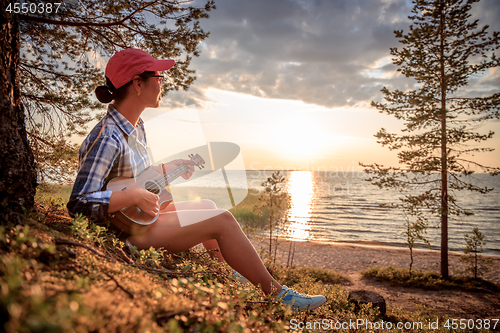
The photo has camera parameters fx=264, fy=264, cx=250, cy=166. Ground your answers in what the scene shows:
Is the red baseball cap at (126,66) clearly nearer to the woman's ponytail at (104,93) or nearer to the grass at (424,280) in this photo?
the woman's ponytail at (104,93)

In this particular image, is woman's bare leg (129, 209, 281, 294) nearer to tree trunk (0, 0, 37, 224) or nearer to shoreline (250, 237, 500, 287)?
tree trunk (0, 0, 37, 224)

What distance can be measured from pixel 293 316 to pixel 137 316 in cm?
149

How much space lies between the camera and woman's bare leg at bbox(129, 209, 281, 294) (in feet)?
6.66

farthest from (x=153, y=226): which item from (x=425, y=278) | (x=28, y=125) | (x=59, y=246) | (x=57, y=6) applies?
(x=425, y=278)

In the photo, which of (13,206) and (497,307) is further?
(497,307)

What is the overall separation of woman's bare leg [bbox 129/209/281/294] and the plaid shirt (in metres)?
0.42

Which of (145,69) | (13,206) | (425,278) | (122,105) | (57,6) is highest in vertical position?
(57,6)

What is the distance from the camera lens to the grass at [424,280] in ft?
28.5

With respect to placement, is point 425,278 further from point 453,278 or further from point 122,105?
point 122,105

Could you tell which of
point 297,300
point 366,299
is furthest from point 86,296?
point 366,299

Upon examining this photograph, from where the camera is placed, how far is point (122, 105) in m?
2.22

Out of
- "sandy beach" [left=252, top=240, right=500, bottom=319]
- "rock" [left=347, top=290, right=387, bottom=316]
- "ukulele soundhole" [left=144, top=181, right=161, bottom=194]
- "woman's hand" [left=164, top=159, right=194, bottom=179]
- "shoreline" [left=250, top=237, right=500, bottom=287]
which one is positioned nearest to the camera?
"ukulele soundhole" [left=144, top=181, right=161, bottom=194]

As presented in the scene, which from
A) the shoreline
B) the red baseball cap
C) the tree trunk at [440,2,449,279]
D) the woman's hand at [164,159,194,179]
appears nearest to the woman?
the red baseball cap

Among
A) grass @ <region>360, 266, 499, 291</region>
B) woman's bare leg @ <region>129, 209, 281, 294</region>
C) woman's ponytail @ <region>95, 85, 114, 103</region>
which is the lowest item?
grass @ <region>360, 266, 499, 291</region>
